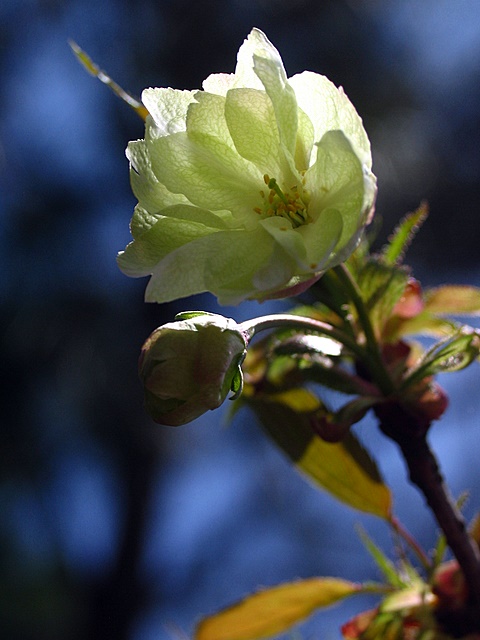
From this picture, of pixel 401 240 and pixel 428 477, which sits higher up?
pixel 401 240

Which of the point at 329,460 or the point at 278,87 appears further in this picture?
the point at 329,460

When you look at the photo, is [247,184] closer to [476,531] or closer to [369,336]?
[369,336]

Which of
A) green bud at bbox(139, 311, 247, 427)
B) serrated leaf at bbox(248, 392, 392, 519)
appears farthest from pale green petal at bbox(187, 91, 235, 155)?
serrated leaf at bbox(248, 392, 392, 519)

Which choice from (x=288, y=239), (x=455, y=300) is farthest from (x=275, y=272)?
(x=455, y=300)

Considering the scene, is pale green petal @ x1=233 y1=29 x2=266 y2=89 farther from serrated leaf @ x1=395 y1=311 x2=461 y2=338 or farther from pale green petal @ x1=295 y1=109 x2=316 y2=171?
serrated leaf @ x1=395 y1=311 x2=461 y2=338

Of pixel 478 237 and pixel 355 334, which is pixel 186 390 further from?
pixel 478 237
